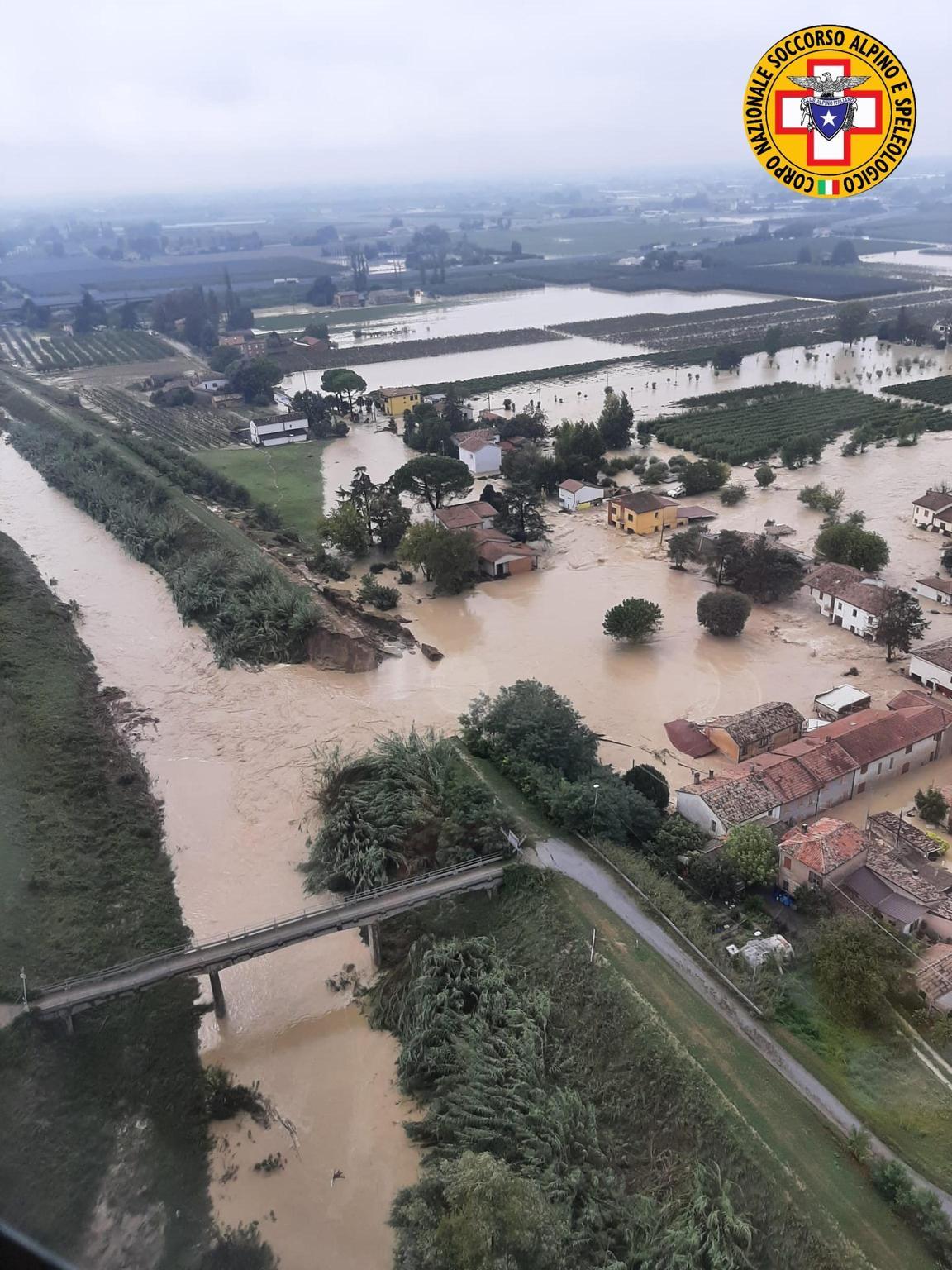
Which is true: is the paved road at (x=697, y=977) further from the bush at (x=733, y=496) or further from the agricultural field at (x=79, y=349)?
the agricultural field at (x=79, y=349)

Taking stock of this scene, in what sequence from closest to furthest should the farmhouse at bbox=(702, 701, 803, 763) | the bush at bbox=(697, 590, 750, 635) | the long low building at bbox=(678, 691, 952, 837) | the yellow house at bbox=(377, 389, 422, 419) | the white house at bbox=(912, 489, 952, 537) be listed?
the long low building at bbox=(678, 691, 952, 837) < the farmhouse at bbox=(702, 701, 803, 763) < the bush at bbox=(697, 590, 750, 635) < the white house at bbox=(912, 489, 952, 537) < the yellow house at bbox=(377, 389, 422, 419)

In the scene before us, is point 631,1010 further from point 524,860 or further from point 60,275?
point 60,275

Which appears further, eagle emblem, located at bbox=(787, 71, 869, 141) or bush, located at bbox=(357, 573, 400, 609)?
bush, located at bbox=(357, 573, 400, 609)

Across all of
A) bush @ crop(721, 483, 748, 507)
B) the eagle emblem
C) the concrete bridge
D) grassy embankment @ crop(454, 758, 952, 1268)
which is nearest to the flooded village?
grassy embankment @ crop(454, 758, 952, 1268)

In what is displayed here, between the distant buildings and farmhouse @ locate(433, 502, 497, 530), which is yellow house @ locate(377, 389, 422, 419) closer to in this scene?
farmhouse @ locate(433, 502, 497, 530)

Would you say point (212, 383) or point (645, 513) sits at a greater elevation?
point (212, 383)

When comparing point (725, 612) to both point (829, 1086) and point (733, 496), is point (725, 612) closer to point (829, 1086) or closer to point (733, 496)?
point (733, 496)

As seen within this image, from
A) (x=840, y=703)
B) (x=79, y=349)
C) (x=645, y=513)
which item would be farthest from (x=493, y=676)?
(x=79, y=349)
